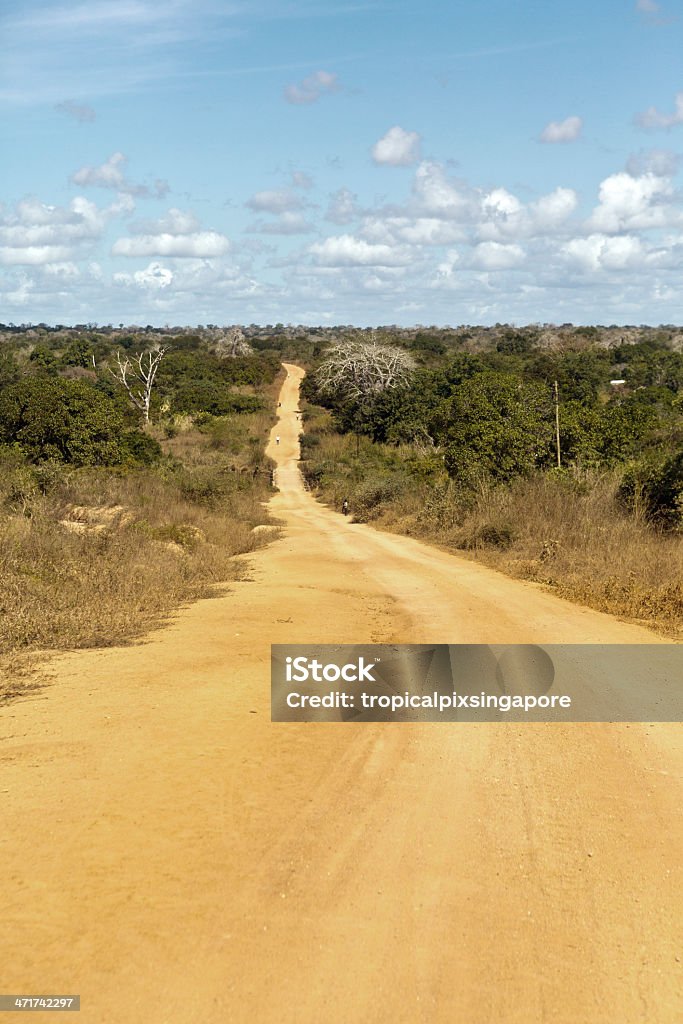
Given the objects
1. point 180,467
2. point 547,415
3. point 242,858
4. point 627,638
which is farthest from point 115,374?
point 242,858

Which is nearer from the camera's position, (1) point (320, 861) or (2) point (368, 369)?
(1) point (320, 861)

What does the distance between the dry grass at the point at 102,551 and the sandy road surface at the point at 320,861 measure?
3.43ft

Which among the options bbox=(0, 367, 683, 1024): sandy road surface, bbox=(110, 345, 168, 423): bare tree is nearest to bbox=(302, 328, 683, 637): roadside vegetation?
bbox=(0, 367, 683, 1024): sandy road surface

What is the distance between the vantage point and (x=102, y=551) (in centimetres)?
1390

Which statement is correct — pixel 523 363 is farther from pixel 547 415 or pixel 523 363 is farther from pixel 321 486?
pixel 547 415

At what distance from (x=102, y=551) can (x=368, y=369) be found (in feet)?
161

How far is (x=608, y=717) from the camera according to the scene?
7867 millimetres

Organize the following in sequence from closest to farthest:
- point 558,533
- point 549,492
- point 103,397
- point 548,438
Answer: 1. point 558,533
2. point 549,492
3. point 548,438
4. point 103,397

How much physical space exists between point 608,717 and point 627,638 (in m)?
3.06

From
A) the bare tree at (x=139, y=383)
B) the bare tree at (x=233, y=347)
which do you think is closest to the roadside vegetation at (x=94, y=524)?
the bare tree at (x=139, y=383)

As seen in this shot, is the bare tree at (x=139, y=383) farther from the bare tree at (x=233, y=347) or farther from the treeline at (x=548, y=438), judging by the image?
the bare tree at (x=233, y=347)

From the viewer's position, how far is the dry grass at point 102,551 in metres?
9.93

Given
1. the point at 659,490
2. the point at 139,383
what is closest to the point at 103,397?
the point at 659,490

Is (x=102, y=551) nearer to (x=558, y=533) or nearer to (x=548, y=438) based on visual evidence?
(x=558, y=533)
